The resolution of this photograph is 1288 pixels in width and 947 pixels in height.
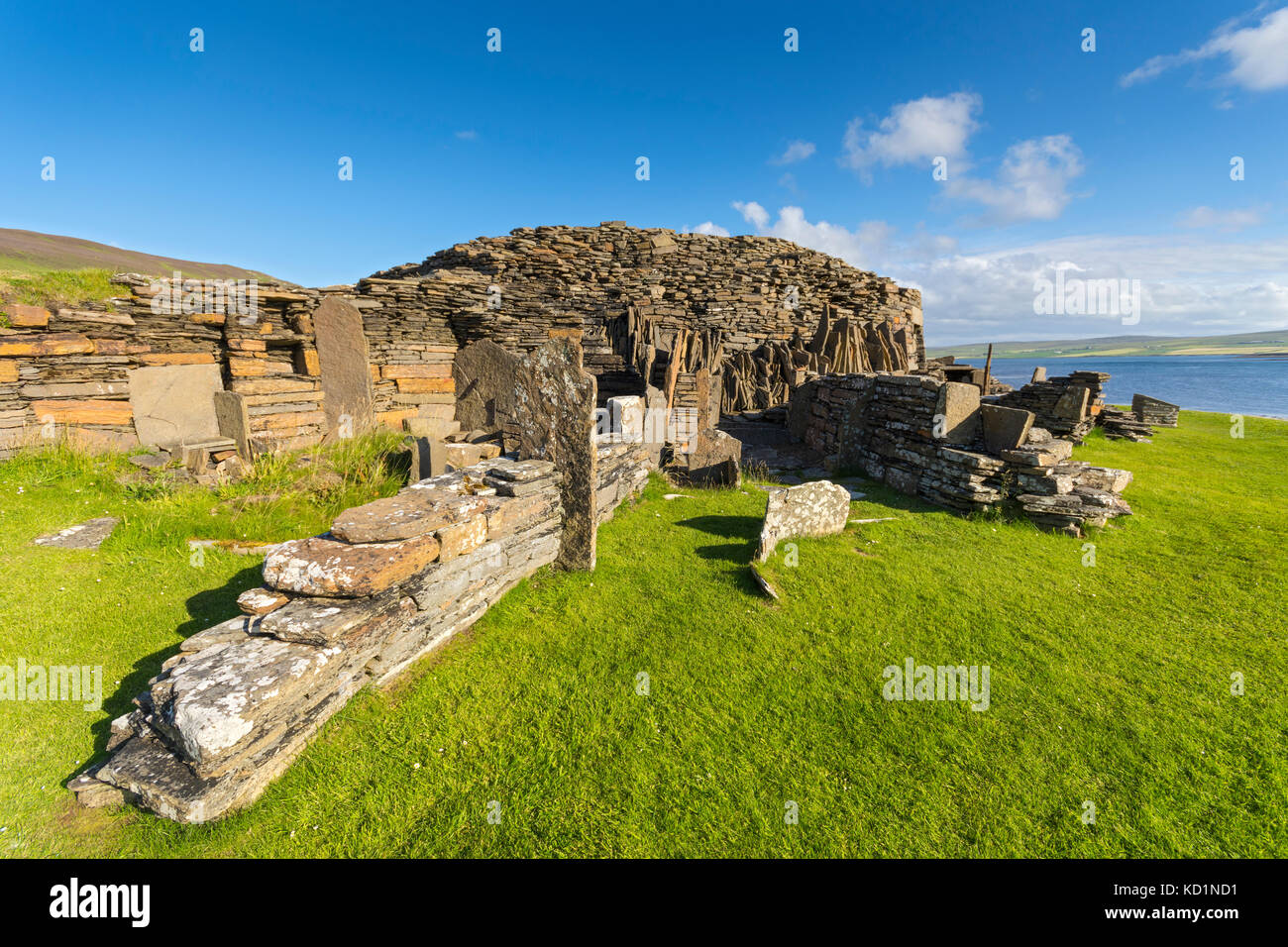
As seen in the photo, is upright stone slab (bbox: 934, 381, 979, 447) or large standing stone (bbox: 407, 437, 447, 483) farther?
upright stone slab (bbox: 934, 381, 979, 447)

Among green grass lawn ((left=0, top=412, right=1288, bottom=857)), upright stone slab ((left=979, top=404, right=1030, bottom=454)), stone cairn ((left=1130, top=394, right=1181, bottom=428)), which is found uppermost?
stone cairn ((left=1130, top=394, right=1181, bottom=428))

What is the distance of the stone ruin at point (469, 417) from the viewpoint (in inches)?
110

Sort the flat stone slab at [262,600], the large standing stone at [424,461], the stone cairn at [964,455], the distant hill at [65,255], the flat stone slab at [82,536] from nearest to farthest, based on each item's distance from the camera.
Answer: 1. the flat stone slab at [262,600]
2. the flat stone slab at [82,536]
3. the stone cairn at [964,455]
4. the large standing stone at [424,461]
5. the distant hill at [65,255]

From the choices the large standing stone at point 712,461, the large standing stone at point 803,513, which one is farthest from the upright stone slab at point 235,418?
the large standing stone at point 803,513

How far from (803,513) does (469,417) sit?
27.8 ft

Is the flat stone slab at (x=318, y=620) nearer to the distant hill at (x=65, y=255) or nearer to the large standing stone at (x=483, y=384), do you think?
the large standing stone at (x=483, y=384)

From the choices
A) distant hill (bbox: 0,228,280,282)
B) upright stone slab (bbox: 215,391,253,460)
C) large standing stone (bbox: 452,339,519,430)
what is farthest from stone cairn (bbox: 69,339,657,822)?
distant hill (bbox: 0,228,280,282)

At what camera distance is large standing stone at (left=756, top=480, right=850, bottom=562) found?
5.57m

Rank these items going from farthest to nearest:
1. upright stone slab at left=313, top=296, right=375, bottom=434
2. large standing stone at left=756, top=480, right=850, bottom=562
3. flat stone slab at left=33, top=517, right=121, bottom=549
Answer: upright stone slab at left=313, top=296, right=375, bottom=434
large standing stone at left=756, top=480, right=850, bottom=562
flat stone slab at left=33, top=517, right=121, bottom=549

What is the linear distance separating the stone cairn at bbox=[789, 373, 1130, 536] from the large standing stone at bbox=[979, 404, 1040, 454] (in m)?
0.01

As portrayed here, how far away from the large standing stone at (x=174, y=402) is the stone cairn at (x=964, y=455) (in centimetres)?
1180

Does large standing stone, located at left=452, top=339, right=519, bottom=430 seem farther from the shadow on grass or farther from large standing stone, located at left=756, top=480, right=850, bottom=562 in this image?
large standing stone, located at left=756, top=480, right=850, bottom=562
